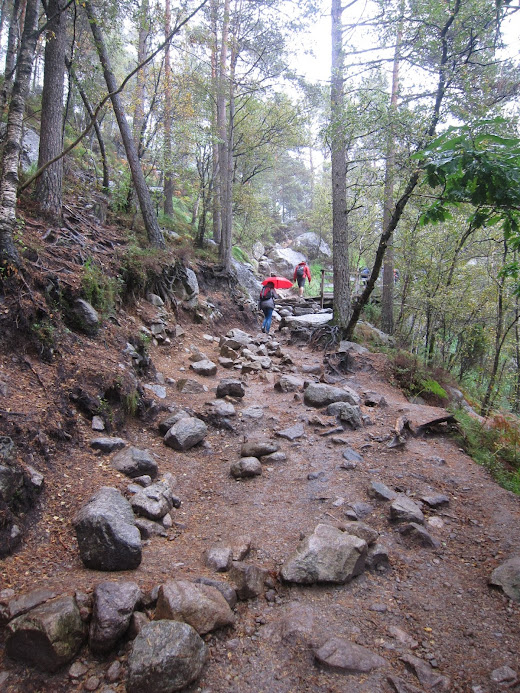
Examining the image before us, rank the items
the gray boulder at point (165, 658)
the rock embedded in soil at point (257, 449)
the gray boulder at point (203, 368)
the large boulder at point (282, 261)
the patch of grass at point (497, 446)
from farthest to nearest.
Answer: the large boulder at point (282, 261)
the gray boulder at point (203, 368)
the rock embedded in soil at point (257, 449)
the patch of grass at point (497, 446)
the gray boulder at point (165, 658)

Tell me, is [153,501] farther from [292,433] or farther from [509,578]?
[509,578]

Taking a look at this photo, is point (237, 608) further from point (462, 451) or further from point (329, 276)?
point (329, 276)

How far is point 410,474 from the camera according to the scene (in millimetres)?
4645

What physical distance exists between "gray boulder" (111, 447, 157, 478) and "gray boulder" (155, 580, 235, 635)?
1.65m

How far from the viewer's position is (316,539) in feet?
9.97

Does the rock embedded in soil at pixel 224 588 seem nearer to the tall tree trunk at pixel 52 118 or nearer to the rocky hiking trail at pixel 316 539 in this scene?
the rocky hiking trail at pixel 316 539

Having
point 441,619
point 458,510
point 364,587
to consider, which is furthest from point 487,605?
point 458,510

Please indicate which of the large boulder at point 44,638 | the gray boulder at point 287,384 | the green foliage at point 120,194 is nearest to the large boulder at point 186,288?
the green foliage at point 120,194

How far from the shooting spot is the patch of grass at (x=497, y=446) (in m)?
4.80

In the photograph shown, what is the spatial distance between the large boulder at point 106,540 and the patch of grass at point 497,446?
427 centimetres

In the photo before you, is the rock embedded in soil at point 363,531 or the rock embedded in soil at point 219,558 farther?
the rock embedded in soil at point 363,531

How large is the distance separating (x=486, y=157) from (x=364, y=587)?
310 cm

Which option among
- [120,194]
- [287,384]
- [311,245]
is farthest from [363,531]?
[311,245]

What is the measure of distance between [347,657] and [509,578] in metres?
1.53
